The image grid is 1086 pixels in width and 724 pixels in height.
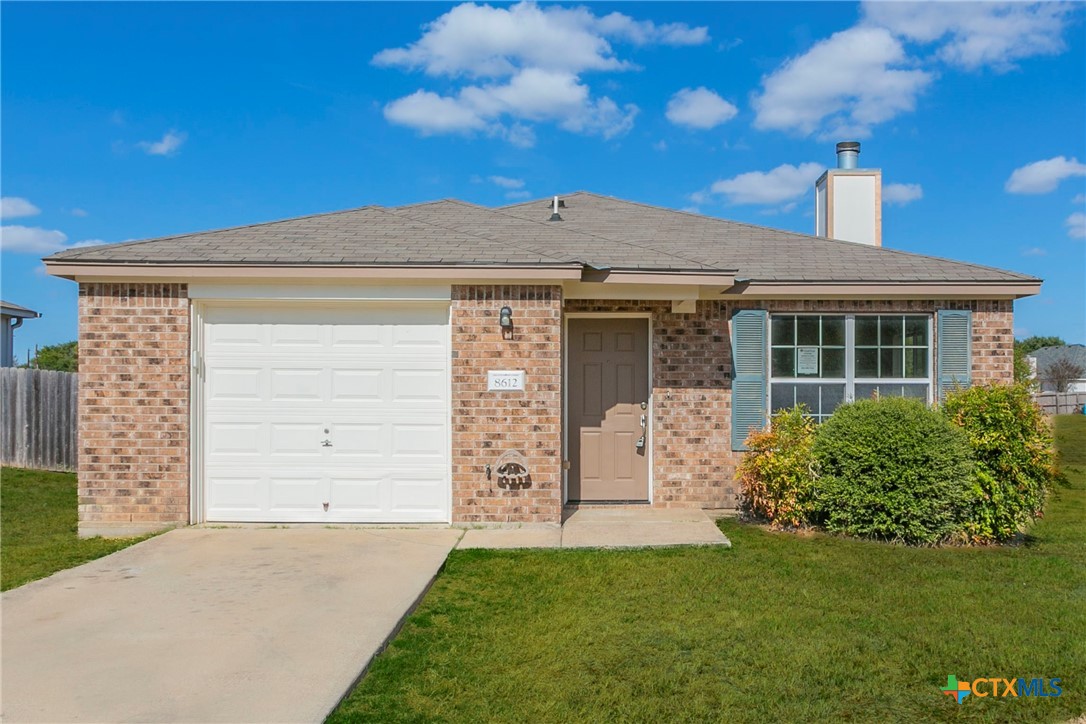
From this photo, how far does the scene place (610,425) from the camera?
872 cm

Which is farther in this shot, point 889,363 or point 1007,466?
point 889,363

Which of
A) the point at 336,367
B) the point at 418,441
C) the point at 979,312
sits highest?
the point at 979,312

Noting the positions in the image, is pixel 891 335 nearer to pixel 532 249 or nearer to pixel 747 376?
pixel 747 376

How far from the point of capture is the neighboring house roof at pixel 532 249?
718 cm

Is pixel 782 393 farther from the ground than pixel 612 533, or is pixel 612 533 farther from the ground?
pixel 782 393

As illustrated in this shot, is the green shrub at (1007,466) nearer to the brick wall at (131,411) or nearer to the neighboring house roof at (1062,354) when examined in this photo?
the brick wall at (131,411)

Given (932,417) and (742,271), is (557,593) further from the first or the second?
(742,271)

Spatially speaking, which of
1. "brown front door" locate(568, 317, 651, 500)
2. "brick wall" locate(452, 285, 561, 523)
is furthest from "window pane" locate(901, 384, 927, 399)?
"brick wall" locate(452, 285, 561, 523)

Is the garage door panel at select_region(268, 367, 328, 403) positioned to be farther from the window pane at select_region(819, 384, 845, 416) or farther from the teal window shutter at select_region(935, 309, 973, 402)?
the teal window shutter at select_region(935, 309, 973, 402)

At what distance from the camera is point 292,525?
7.50 m

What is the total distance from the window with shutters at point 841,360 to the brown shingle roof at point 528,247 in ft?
1.98

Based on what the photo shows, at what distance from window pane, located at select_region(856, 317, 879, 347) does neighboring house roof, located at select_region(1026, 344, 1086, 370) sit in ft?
182

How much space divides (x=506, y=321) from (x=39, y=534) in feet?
17.6

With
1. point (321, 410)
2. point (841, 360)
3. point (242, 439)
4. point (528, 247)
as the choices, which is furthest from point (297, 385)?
point (841, 360)
